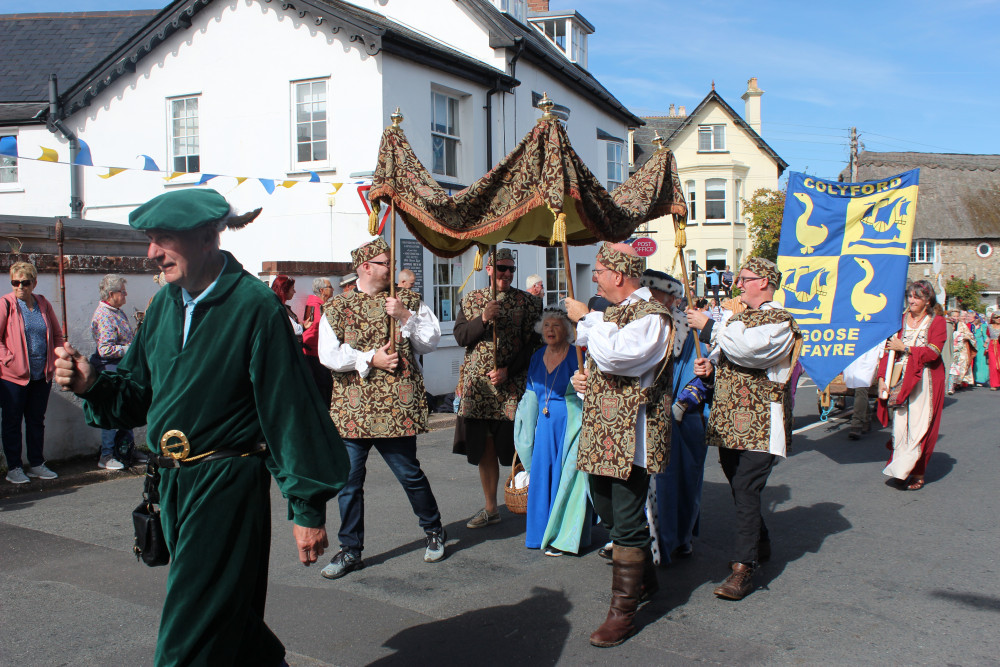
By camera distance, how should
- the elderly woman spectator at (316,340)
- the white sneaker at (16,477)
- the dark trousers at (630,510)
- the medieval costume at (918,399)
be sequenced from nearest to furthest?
the dark trousers at (630,510) < the white sneaker at (16,477) < the medieval costume at (918,399) < the elderly woman spectator at (316,340)

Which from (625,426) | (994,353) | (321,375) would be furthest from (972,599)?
(994,353)

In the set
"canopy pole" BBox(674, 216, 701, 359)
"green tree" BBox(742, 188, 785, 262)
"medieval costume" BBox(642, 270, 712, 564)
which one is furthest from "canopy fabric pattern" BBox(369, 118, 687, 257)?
"green tree" BBox(742, 188, 785, 262)

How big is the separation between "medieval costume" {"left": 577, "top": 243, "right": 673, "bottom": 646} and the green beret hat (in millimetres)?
2054

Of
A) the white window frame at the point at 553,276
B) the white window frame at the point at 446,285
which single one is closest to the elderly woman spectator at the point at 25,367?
the white window frame at the point at 446,285

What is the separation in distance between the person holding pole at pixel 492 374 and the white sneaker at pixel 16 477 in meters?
4.11

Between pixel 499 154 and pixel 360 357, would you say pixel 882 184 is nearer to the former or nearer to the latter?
pixel 360 357

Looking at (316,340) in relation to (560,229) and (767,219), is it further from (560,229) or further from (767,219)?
(767,219)

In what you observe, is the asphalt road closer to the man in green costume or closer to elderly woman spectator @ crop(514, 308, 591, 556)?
elderly woman spectator @ crop(514, 308, 591, 556)

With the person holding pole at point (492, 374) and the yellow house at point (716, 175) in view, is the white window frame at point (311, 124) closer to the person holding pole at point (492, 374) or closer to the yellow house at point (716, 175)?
the person holding pole at point (492, 374)

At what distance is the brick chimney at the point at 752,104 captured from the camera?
41688 mm

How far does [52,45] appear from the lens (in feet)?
64.6

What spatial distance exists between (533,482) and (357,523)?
4.05 feet

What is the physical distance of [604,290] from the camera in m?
4.31

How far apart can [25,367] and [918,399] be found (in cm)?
815
